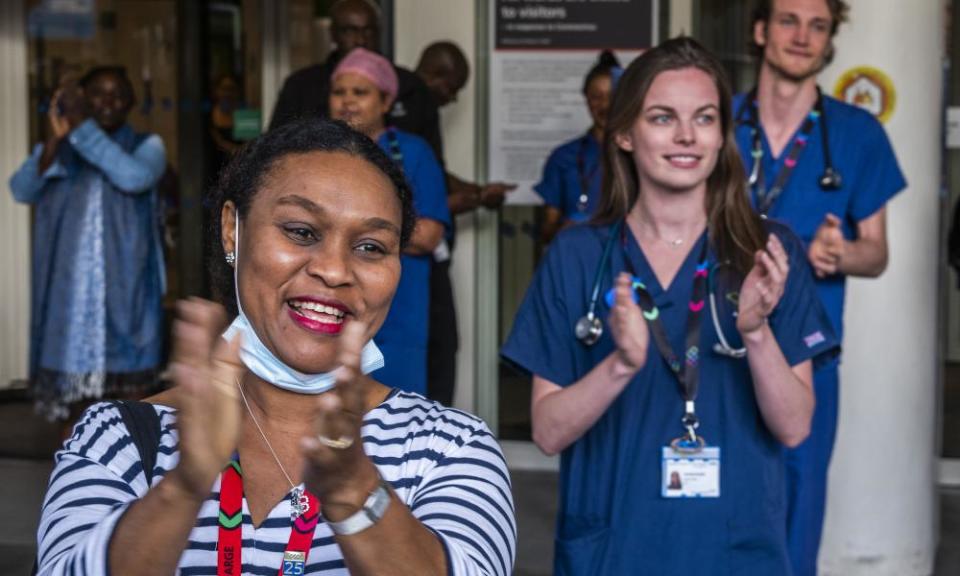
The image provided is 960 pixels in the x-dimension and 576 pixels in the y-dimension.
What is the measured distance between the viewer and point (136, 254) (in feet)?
22.5

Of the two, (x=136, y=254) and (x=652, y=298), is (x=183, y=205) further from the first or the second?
(x=652, y=298)

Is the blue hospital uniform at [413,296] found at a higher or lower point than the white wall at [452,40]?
lower

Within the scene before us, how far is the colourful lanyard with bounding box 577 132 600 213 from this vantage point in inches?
250

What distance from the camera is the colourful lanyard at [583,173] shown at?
20.8ft

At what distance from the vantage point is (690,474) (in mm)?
3137

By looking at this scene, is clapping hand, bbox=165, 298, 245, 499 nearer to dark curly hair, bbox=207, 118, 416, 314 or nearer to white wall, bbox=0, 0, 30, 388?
dark curly hair, bbox=207, 118, 416, 314

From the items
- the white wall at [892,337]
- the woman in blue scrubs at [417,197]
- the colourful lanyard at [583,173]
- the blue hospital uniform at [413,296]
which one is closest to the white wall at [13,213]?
the colourful lanyard at [583,173]

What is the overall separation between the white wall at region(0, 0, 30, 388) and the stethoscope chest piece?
6713 millimetres

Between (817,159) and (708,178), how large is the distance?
0.97 meters

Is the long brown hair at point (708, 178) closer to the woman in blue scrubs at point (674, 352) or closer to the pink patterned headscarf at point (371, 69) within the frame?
the woman in blue scrubs at point (674, 352)

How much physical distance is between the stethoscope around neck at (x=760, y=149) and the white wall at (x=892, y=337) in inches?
44.8

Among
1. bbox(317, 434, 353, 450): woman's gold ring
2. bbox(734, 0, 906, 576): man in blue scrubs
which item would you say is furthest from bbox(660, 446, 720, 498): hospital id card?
bbox(317, 434, 353, 450): woman's gold ring

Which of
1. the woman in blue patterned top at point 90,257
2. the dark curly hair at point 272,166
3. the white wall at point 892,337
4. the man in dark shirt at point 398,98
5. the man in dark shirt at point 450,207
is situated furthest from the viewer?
the woman in blue patterned top at point 90,257

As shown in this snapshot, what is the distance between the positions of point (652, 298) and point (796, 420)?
15.2 inches
